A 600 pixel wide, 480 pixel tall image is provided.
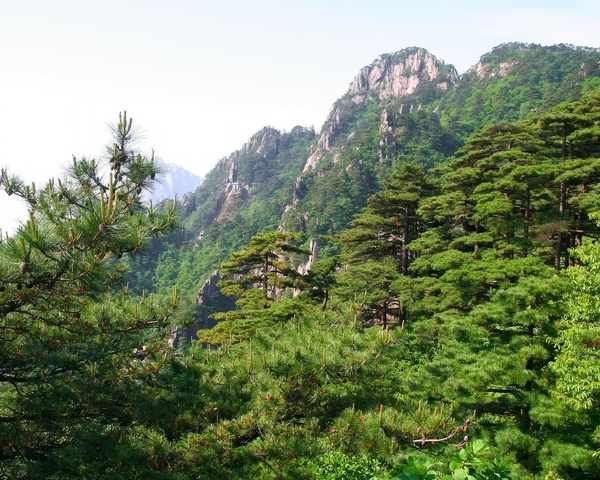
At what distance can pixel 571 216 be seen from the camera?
1380 centimetres

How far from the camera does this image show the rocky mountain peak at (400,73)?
12150 cm

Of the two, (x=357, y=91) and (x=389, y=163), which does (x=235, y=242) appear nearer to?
(x=389, y=163)

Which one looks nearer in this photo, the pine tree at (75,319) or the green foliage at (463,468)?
the green foliage at (463,468)

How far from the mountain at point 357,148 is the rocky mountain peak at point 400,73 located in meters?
0.49

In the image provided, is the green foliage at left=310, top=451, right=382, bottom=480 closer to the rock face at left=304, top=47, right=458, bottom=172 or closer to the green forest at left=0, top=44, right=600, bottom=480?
the green forest at left=0, top=44, right=600, bottom=480

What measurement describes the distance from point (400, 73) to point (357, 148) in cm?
6725

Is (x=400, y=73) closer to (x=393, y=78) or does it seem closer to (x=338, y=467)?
(x=393, y=78)

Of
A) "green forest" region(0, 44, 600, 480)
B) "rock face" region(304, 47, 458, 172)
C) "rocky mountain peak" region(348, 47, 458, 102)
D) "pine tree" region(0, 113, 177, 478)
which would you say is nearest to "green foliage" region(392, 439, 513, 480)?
"green forest" region(0, 44, 600, 480)

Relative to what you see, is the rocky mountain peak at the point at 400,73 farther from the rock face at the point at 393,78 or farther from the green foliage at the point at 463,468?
the green foliage at the point at 463,468

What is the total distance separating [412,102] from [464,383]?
10318cm

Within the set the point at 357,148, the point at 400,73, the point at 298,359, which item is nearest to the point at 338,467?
the point at 298,359

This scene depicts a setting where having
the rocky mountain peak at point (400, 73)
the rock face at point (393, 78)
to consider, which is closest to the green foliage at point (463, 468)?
the rock face at point (393, 78)

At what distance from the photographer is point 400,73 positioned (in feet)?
420

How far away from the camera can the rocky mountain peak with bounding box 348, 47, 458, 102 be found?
121500 mm
